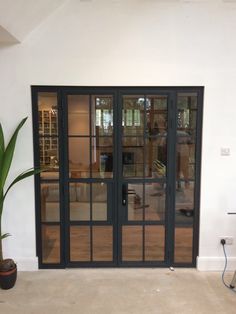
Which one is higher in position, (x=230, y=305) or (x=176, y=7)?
(x=176, y=7)

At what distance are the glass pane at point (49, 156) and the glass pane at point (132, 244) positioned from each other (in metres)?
1.10

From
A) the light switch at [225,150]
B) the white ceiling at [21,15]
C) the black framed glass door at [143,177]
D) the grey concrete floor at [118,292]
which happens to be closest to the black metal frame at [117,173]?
the black framed glass door at [143,177]

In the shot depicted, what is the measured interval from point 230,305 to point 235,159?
155 cm

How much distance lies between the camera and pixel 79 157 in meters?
3.37

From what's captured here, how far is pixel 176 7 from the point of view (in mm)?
3189

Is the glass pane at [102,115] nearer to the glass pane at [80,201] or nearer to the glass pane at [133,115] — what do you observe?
the glass pane at [133,115]

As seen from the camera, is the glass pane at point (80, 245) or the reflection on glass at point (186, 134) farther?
the glass pane at point (80, 245)

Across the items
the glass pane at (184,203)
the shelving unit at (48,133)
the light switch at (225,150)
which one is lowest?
the glass pane at (184,203)

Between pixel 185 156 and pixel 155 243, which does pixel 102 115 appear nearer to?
pixel 185 156

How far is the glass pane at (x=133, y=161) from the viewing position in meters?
3.39

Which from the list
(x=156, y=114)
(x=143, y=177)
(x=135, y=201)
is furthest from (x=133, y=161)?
(x=156, y=114)

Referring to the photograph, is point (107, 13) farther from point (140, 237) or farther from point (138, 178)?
point (140, 237)

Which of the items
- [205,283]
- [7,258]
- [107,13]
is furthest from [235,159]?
[7,258]

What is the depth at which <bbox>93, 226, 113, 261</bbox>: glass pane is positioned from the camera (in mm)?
3490
